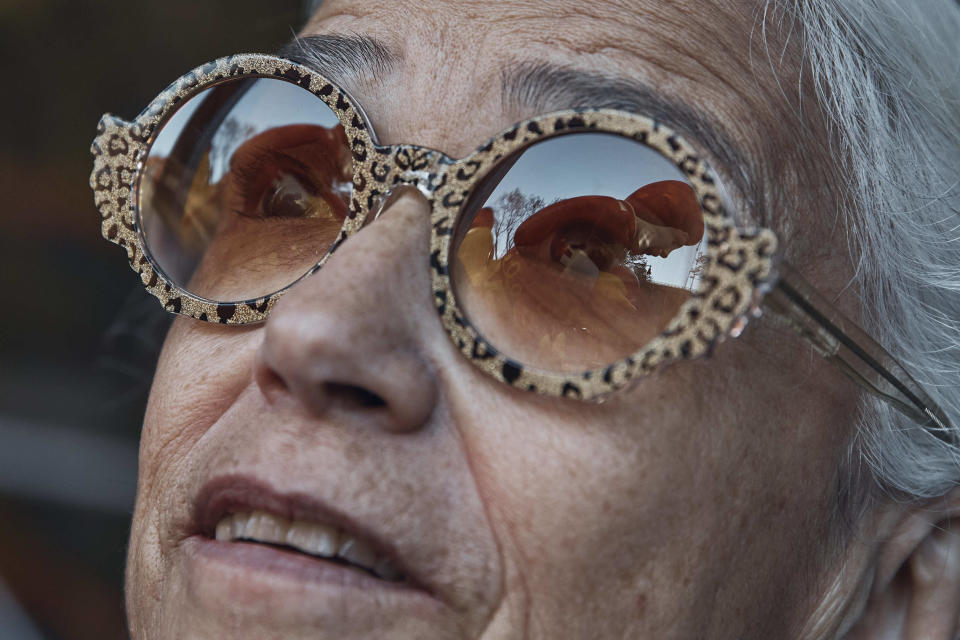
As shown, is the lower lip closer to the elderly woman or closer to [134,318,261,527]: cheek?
the elderly woman

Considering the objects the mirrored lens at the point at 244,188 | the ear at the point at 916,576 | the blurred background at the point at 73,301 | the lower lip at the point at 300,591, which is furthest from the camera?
the blurred background at the point at 73,301

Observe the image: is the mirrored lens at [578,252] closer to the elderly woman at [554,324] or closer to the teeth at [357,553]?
the elderly woman at [554,324]

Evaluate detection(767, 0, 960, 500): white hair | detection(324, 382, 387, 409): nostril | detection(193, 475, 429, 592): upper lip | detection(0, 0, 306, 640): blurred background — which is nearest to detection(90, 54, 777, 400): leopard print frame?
detection(324, 382, 387, 409): nostril

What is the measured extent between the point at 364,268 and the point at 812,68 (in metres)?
0.89

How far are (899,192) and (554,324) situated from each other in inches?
30.5

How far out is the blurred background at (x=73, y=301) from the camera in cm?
301

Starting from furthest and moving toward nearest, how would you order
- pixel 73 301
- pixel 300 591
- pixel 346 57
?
pixel 73 301 < pixel 346 57 < pixel 300 591

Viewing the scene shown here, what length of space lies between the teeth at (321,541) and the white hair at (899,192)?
880 mm

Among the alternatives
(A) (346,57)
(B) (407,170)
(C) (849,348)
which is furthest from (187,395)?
(C) (849,348)

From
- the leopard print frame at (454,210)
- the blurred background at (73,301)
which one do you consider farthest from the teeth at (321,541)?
the blurred background at (73,301)

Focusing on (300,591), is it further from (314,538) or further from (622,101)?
(622,101)

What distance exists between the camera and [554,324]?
4.00ft

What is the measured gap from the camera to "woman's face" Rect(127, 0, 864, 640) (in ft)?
A: 3.76

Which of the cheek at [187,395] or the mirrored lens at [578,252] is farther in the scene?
the cheek at [187,395]
